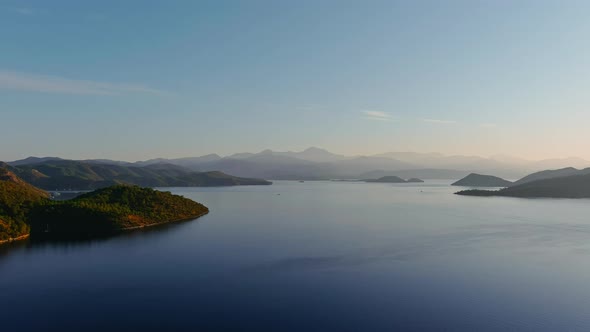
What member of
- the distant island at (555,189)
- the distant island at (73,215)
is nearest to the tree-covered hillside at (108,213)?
the distant island at (73,215)

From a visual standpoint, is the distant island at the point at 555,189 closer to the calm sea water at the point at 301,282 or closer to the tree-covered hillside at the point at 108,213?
the calm sea water at the point at 301,282

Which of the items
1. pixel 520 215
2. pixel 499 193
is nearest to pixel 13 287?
pixel 520 215

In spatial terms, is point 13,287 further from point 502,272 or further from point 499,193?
point 499,193

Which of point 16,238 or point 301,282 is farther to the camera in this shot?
point 16,238

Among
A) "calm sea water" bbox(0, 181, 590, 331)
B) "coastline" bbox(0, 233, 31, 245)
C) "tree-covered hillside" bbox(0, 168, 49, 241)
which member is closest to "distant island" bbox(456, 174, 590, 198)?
"calm sea water" bbox(0, 181, 590, 331)

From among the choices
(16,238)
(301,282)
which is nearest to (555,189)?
(301,282)

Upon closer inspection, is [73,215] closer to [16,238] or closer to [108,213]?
[108,213]
